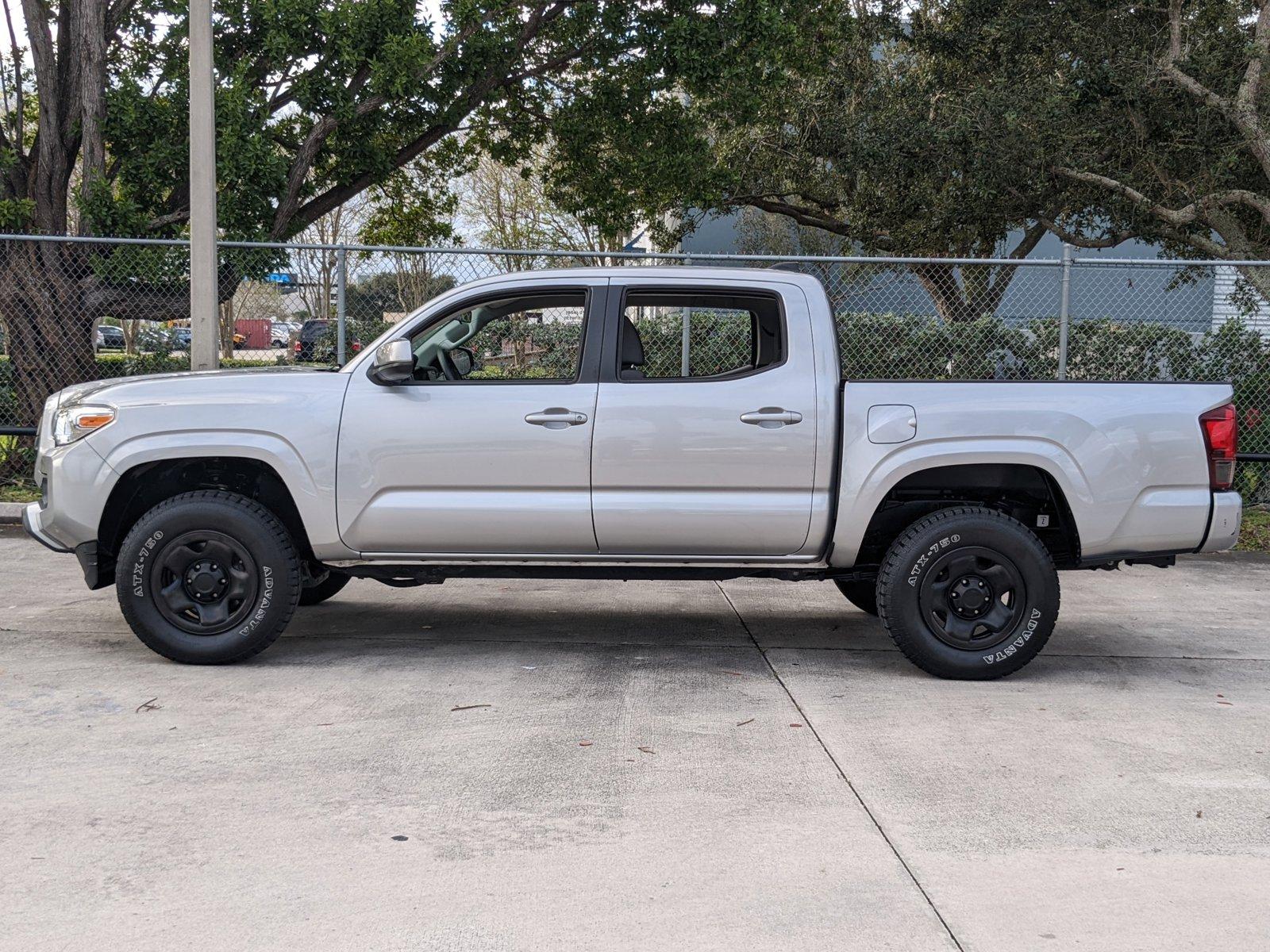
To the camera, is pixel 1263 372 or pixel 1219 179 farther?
pixel 1219 179

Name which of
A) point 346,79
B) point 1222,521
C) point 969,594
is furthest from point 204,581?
point 346,79

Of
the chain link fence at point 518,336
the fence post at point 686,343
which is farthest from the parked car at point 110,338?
the fence post at point 686,343

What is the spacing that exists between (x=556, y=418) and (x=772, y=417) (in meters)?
1.06

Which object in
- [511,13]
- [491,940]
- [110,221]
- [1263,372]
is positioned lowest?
[491,940]

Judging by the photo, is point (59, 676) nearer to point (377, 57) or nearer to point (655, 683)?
point (655, 683)

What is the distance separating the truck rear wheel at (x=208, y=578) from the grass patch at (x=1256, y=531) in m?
7.96

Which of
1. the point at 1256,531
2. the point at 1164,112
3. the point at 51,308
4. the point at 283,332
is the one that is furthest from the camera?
the point at 1164,112

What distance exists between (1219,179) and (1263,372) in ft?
24.4

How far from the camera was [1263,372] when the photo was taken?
37.0 feet

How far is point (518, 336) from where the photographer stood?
9867 mm

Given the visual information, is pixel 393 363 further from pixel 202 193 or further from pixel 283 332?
pixel 283 332

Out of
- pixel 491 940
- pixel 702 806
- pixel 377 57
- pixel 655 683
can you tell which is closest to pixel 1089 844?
pixel 702 806

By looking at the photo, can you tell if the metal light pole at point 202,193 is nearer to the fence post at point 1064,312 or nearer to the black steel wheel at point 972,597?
the black steel wheel at point 972,597

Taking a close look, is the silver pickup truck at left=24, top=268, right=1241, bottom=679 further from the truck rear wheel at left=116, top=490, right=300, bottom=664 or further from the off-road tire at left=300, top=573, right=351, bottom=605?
the off-road tire at left=300, top=573, right=351, bottom=605
